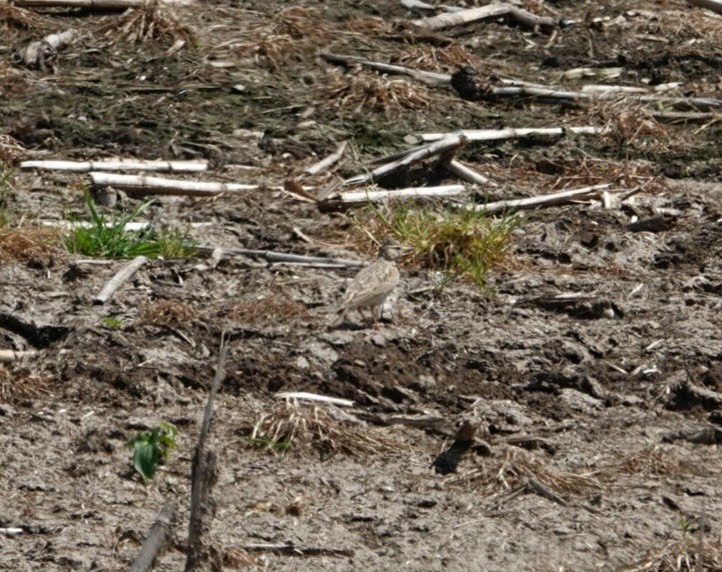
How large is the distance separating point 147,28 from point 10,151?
2.09 meters

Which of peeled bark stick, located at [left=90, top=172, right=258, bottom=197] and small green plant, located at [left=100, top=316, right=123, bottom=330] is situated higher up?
small green plant, located at [left=100, top=316, right=123, bottom=330]

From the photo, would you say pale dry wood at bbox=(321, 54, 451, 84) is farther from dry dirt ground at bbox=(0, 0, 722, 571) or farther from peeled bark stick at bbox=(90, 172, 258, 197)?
peeled bark stick at bbox=(90, 172, 258, 197)

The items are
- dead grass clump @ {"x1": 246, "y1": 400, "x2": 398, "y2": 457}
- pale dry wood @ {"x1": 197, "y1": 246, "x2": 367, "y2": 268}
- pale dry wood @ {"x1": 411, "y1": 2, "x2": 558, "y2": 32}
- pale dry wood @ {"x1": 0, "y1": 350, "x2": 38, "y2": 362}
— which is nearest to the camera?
dead grass clump @ {"x1": 246, "y1": 400, "x2": 398, "y2": 457}

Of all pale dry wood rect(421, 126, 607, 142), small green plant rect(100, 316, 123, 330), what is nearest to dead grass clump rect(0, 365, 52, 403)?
small green plant rect(100, 316, 123, 330)

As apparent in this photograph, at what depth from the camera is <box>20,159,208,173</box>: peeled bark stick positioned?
9.71 m

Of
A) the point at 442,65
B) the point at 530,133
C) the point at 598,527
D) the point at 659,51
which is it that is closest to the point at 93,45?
the point at 442,65

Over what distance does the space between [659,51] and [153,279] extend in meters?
5.58

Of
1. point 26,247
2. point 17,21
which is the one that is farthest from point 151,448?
point 17,21

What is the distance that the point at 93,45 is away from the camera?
11.5m

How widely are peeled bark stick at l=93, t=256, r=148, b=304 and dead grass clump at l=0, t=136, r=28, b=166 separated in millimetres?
1852

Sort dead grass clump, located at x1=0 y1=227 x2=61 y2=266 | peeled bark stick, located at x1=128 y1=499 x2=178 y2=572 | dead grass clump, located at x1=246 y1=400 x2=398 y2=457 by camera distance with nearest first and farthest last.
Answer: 1. peeled bark stick, located at x1=128 y1=499 x2=178 y2=572
2. dead grass clump, located at x1=246 y1=400 x2=398 y2=457
3. dead grass clump, located at x1=0 y1=227 x2=61 y2=266

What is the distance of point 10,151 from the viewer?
9.91 meters

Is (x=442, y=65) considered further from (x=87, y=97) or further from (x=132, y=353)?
(x=132, y=353)

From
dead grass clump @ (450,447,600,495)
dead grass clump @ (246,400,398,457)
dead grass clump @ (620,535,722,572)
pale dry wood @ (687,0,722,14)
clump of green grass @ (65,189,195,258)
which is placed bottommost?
pale dry wood @ (687,0,722,14)
